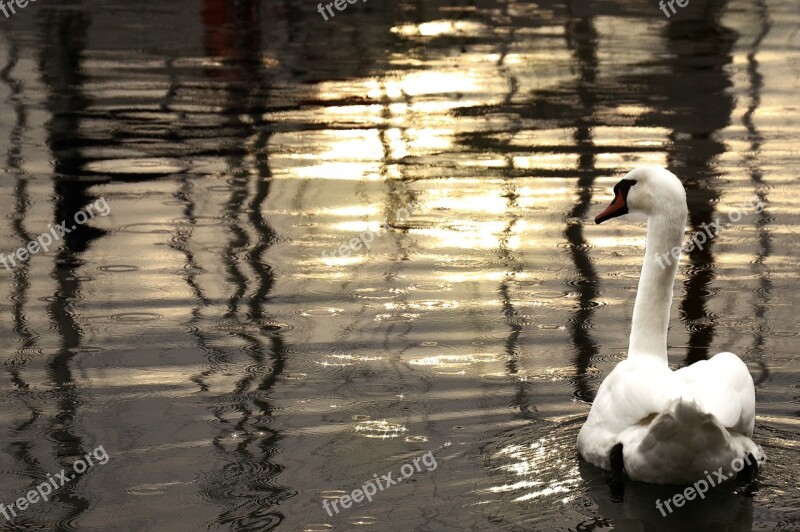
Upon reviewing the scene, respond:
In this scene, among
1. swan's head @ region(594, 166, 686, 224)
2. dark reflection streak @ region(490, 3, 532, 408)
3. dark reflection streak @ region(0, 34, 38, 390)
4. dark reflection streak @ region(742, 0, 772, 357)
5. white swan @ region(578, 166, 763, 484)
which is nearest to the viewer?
white swan @ region(578, 166, 763, 484)

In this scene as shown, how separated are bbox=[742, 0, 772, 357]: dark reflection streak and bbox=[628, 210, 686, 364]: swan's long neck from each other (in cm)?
179

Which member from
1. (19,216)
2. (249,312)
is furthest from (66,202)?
(249,312)

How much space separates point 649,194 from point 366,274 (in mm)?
3435

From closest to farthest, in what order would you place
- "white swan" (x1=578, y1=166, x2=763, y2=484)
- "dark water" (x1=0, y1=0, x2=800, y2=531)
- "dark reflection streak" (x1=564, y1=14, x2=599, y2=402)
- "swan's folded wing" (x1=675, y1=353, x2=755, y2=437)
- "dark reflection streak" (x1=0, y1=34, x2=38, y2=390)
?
"white swan" (x1=578, y1=166, x2=763, y2=484), "swan's folded wing" (x1=675, y1=353, x2=755, y2=437), "dark water" (x1=0, y1=0, x2=800, y2=531), "dark reflection streak" (x1=0, y1=34, x2=38, y2=390), "dark reflection streak" (x1=564, y1=14, x2=599, y2=402)

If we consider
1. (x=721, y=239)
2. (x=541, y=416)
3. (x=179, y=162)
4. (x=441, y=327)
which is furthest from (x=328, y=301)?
(x=179, y=162)

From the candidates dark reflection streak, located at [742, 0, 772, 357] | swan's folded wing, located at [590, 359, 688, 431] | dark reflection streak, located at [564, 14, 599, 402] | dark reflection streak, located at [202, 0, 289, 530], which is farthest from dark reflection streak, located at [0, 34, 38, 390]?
dark reflection streak, located at [742, 0, 772, 357]

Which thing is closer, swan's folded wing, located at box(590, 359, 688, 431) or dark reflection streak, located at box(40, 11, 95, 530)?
swan's folded wing, located at box(590, 359, 688, 431)

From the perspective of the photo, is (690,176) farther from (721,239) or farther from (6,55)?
(6,55)

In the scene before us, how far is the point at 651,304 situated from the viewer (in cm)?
705

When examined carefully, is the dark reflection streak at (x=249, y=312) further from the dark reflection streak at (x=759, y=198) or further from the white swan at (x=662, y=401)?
the dark reflection streak at (x=759, y=198)

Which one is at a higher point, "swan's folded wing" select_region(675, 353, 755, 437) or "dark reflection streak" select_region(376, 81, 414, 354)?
"swan's folded wing" select_region(675, 353, 755, 437)

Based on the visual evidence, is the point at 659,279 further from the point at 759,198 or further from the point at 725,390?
A: the point at 759,198

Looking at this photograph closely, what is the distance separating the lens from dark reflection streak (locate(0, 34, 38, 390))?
8484 mm

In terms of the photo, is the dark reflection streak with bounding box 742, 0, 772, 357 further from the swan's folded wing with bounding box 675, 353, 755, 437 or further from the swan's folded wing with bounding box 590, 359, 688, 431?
the swan's folded wing with bounding box 590, 359, 688, 431
